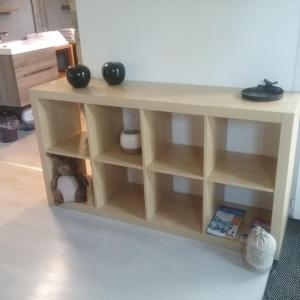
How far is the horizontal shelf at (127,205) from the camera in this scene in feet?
6.73

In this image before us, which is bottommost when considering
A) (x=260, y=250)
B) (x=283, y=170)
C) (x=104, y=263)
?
(x=104, y=263)

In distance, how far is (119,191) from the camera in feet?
7.45

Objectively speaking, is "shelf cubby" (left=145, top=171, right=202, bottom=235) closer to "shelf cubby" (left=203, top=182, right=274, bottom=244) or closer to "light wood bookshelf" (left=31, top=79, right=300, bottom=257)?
"light wood bookshelf" (left=31, top=79, right=300, bottom=257)

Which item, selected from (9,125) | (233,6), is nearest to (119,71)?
(233,6)

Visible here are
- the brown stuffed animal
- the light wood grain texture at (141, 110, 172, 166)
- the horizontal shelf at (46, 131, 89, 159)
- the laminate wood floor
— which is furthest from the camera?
the brown stuffed animal

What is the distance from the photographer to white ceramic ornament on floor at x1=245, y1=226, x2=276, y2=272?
157 centimetres

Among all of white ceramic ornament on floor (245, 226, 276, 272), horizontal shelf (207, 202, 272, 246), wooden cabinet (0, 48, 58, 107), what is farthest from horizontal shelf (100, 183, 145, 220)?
wooden cabinet (0, 48, 58, 107)

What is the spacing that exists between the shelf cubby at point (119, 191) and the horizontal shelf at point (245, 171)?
537mm

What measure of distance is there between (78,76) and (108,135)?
1.23 ft

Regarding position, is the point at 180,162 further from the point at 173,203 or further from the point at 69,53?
the point at 69,53

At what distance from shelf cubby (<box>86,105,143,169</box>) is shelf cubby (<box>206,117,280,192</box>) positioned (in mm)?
389

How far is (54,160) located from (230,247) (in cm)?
114

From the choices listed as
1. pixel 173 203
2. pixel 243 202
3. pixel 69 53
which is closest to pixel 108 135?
pixel 173 203

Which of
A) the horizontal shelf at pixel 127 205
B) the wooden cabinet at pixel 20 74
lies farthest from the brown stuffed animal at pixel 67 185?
the wooden cabinet at pixel 20 74
